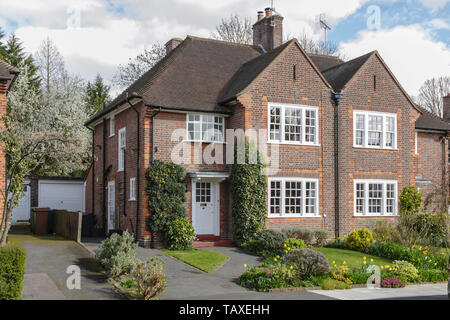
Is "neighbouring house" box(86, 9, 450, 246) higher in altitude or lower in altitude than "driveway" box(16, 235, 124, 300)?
higher

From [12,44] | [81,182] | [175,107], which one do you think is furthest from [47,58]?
[175,107]

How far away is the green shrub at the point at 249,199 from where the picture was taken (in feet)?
63.3

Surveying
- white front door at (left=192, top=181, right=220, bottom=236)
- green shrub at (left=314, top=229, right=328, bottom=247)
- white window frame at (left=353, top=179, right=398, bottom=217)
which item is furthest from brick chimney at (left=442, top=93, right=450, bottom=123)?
white front door at (left=192, top=181, right=220, bottom=236)

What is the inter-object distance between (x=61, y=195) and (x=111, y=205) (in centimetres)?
832

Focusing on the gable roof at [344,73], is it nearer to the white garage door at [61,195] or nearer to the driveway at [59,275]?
the driveway at [59,275]

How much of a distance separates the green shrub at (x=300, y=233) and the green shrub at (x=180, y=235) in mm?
3700

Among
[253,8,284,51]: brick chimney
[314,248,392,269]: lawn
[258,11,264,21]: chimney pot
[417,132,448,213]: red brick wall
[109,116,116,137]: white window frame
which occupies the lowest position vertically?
[314,248,392,269]: lawn

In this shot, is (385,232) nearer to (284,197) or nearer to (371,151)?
(371,151)

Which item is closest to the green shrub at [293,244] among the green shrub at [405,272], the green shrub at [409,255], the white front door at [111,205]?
the green shrub at [409,255]

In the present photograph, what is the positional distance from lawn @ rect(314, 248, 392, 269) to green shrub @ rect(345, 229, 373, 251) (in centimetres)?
51

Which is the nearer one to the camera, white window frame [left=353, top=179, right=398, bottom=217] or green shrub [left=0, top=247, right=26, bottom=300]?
green shrub [left=0, top=247, right=26, bottom=300]

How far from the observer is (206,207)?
20.6m

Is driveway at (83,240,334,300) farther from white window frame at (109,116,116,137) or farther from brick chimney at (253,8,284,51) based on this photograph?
brick chimney at (253,8,284,51)

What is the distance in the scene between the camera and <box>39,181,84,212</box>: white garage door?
30281mm
